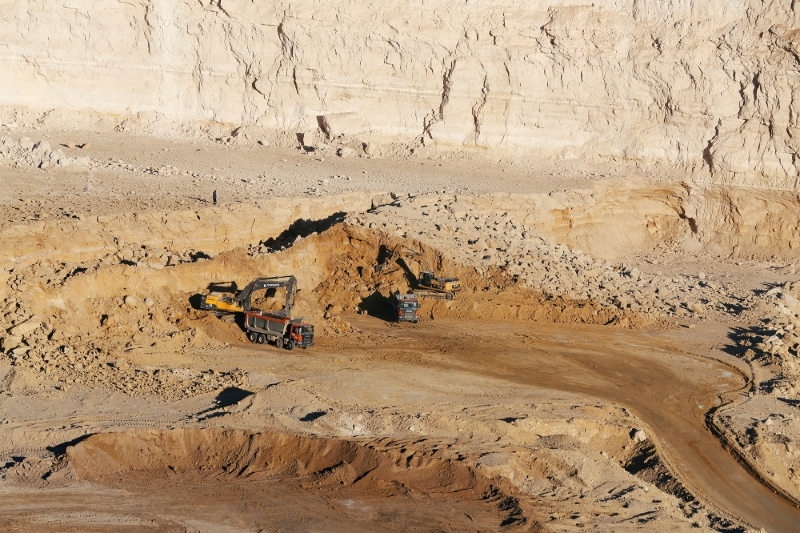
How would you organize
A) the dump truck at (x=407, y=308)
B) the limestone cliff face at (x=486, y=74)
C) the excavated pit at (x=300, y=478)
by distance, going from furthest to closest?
the limestone cliff face at (x=486, y=74) < the dump truck at (x=407, y=308) < the excavated pit at (x=300, y=478)

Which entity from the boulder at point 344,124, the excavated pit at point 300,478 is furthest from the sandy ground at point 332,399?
the boulder at point 344,124

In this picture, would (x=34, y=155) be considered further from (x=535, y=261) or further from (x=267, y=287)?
(x=535, y=261)

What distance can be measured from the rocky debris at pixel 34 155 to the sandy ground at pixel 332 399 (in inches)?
19.6

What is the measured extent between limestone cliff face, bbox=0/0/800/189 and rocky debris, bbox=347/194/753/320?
Answer: 6966 millimetres

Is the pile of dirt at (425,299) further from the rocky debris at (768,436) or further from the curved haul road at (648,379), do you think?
the rocky debris at (768,436)

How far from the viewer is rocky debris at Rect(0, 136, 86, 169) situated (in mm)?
28375

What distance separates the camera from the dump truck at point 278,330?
70.5 ft

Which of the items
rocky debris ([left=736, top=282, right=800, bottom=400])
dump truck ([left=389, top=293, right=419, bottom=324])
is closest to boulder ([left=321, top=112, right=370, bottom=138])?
dump truck ([left=389, top=293, right=419, bottom=324])

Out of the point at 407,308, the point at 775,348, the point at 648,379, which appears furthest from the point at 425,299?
the point at 775,348

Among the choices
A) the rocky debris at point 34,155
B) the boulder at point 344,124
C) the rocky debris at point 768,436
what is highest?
the boulder at point 344,124

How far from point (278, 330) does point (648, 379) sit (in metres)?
8.60

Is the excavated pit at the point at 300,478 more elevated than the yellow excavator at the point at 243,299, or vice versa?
the yellow excavator at the point at 243,299

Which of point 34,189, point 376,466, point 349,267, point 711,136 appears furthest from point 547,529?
point 711,136

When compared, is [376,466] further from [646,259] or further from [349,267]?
[646,259]
